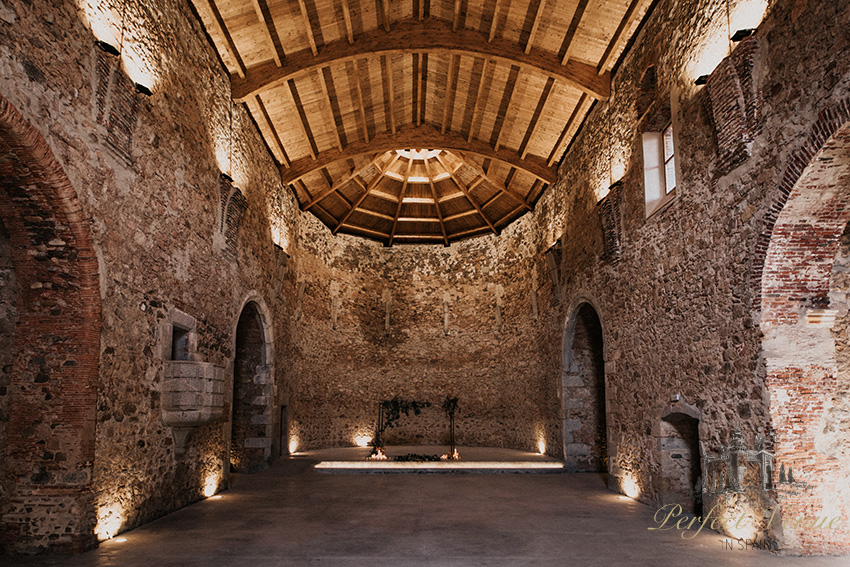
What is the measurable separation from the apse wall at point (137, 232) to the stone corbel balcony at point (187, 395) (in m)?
0.02

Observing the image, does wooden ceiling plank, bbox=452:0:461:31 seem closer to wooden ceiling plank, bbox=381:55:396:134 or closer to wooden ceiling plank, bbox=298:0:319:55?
wooden ceiling plank, bbox=381:55:396:134

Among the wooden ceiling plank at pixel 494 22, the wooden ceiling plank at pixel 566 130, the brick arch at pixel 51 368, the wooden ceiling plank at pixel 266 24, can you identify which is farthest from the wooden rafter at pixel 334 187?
the brick arch at pixel 51 368

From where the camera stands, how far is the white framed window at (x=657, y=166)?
721 centimetres

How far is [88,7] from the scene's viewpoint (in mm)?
5055

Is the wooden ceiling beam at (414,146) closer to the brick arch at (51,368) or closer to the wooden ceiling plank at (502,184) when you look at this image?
the wooden ceiling plank at (502,184)

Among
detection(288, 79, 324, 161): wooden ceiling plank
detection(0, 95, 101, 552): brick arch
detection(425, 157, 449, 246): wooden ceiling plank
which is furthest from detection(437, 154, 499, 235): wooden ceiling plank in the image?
detection(0, 95, 101, 552): brick arch

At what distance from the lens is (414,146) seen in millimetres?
12328

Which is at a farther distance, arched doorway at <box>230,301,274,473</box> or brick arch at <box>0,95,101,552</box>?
arched doorway at <box>230,301,274,473</box>

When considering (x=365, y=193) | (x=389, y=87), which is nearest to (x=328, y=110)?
(x=389, y=87)

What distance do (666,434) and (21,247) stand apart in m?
6.97

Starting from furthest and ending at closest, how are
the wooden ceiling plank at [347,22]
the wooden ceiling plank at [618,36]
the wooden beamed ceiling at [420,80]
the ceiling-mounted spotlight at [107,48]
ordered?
the wooden ceiling plank at [347,22]
the wooden beamed ceiling at [420,80]
the wooden ceiling plank at [618,36]
the ceiling-mounted spotlight at [107,48]

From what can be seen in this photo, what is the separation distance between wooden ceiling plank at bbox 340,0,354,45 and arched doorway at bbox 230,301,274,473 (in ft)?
16.5

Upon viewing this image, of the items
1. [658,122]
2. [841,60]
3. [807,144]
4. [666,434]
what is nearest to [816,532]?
[666,434]

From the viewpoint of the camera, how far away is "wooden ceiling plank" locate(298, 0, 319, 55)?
8.34 meters
